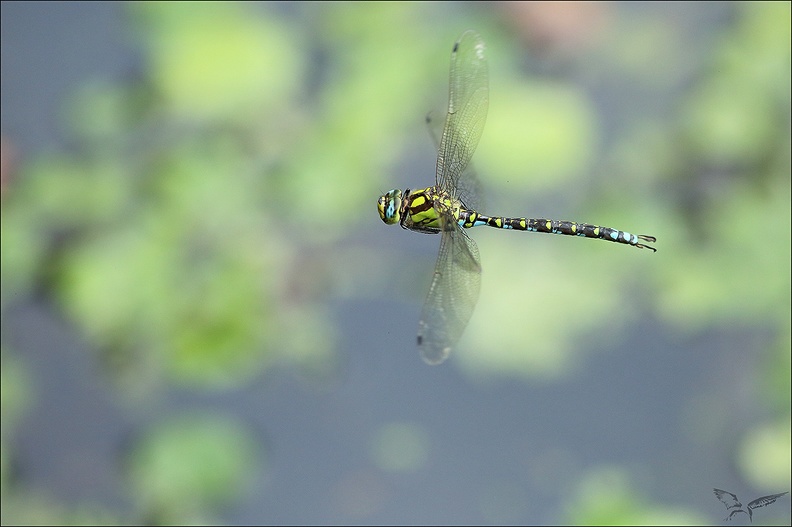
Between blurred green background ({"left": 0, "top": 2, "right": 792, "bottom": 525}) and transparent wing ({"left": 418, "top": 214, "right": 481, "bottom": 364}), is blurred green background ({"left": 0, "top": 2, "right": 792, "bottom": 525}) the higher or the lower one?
the higher one

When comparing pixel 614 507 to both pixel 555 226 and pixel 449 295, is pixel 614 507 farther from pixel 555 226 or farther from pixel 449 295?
pixel 449 295

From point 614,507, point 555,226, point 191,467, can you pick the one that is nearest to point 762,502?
point 614,507

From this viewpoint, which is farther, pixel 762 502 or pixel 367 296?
pixel 367 296

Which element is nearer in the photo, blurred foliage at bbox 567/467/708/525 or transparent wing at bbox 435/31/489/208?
transparent wing at bbox 435/31/489/208

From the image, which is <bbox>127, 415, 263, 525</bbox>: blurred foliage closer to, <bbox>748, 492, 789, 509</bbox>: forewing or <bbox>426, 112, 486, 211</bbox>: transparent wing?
<bbox>426, 112, 486, 211</bbox>: transparent wing

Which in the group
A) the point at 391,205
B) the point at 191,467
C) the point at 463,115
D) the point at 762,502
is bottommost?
the point at 762,502

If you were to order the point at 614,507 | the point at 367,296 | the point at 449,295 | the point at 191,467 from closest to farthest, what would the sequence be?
1. the point at 449,295
2. the point at 614,507
3. the point at 191,467
4. the point at 367,296

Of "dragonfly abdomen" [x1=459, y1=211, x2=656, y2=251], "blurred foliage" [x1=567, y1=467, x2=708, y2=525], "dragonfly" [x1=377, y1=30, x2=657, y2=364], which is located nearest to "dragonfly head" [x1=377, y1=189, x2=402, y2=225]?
"dragonfly" [x1=377, y1=30, x2=657, y2=364]
